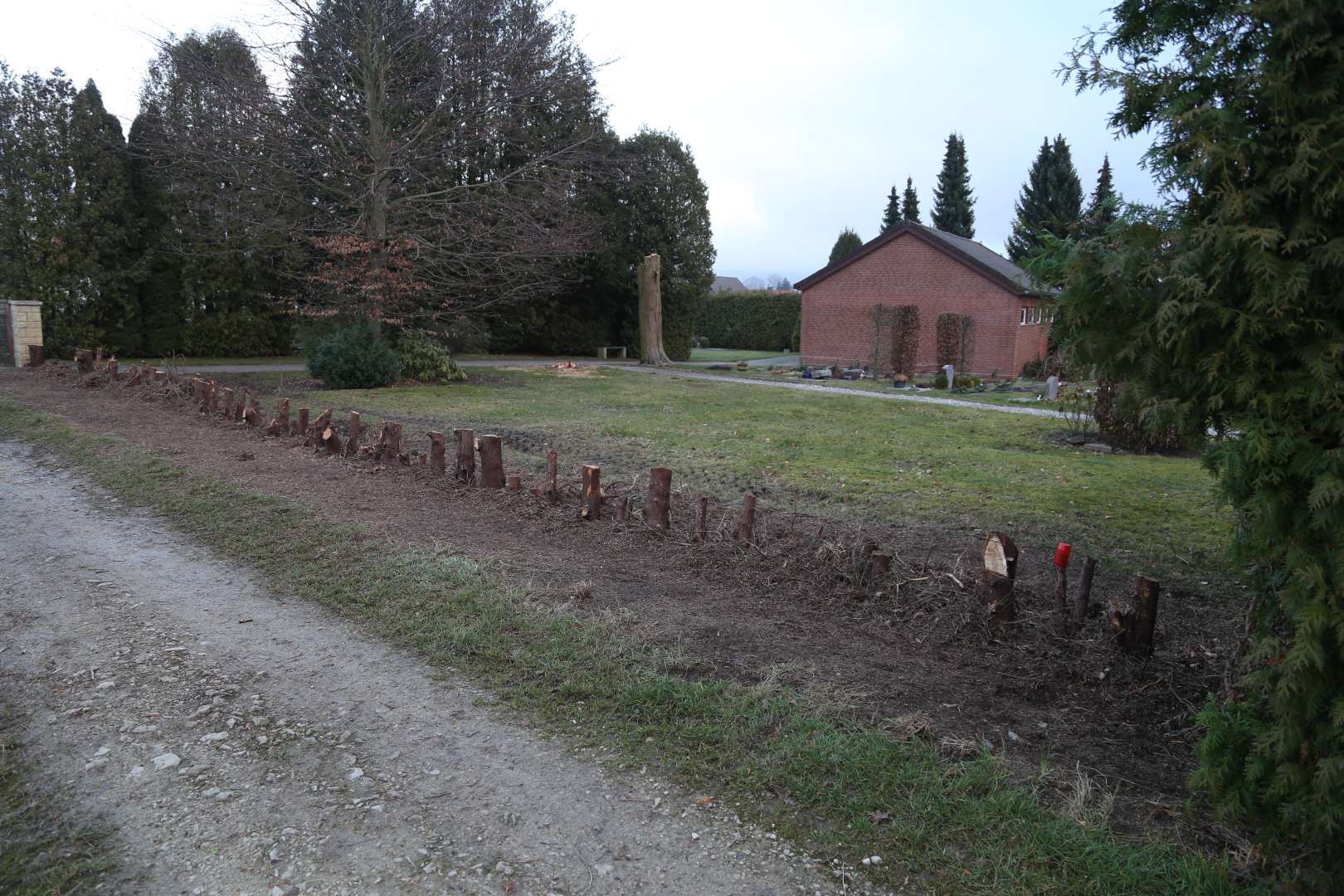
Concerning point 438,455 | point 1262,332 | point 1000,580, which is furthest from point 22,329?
point 1262,332

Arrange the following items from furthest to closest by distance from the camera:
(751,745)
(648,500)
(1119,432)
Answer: (1119,432), (648,500), (751,745)

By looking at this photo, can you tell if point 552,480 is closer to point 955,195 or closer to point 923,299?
point 923,299

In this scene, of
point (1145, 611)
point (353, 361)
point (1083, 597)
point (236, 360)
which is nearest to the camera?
point (1145, 611)

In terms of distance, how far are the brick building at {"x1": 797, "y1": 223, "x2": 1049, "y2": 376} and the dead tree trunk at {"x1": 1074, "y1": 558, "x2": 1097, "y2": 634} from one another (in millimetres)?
21892

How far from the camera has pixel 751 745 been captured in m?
3.35

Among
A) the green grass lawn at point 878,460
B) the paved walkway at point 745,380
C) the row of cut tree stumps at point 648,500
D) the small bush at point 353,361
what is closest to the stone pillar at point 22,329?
the paved walkway at point 745,380

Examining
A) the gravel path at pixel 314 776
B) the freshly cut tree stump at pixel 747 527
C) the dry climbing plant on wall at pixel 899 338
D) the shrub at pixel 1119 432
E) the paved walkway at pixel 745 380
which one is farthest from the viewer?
the dry climbing plant on wall at pixel 899 338

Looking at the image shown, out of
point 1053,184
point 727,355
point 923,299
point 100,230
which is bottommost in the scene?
point 727,355

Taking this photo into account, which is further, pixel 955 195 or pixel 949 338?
pixel 955 195

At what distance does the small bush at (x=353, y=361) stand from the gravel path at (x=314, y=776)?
13.1m

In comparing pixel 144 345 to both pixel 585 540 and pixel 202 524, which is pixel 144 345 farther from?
pixel 585 540

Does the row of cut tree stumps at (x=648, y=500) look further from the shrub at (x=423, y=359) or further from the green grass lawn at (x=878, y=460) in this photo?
the shrub at (x=423, y=359)

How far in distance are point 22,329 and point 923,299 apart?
77.9 ft

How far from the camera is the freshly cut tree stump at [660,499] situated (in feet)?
20.0
